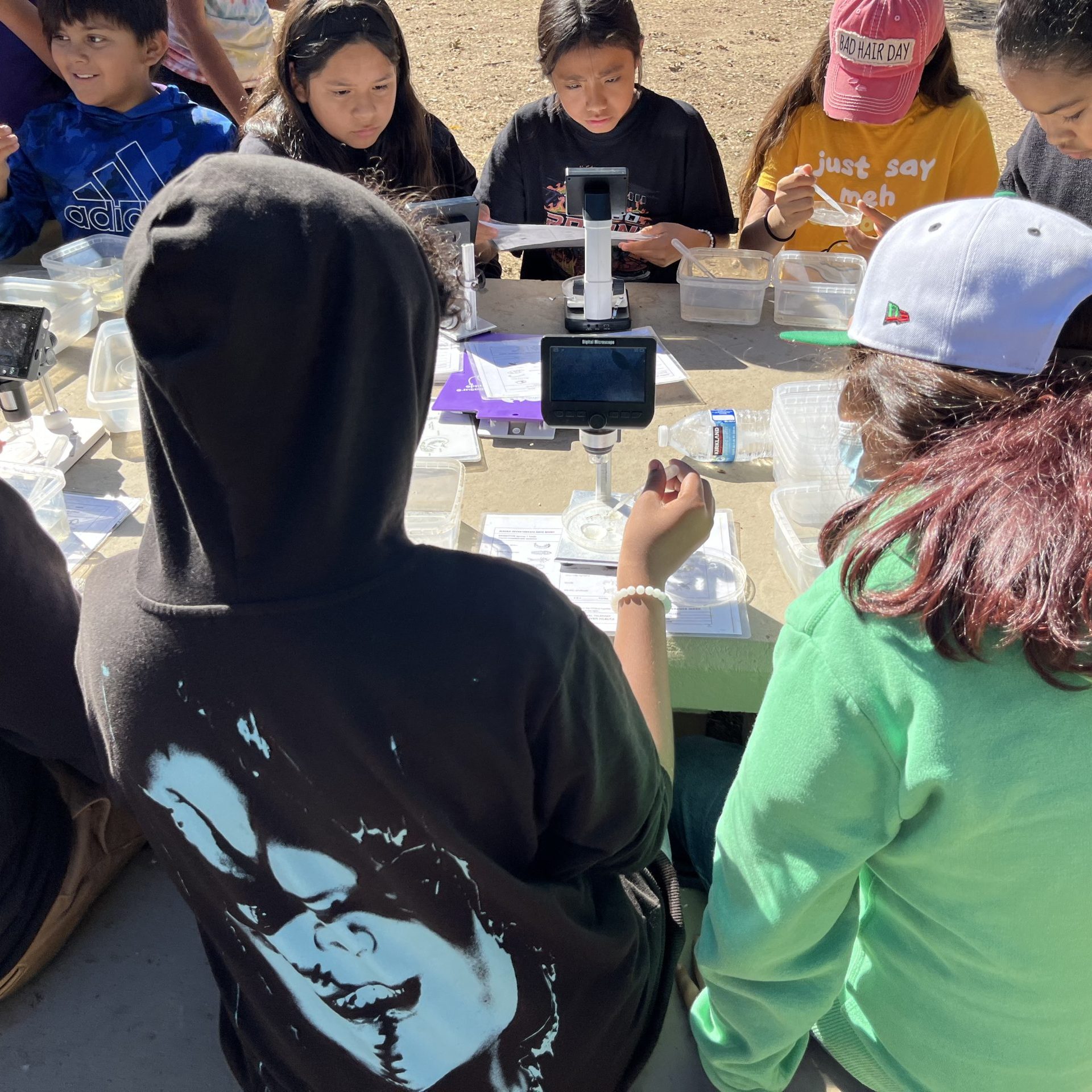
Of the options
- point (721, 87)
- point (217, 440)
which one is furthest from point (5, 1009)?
point (721, 87)

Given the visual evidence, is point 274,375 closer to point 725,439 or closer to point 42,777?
point 42,777

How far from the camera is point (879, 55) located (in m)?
2.29

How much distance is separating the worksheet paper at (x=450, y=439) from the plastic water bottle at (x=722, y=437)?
1.16 ft

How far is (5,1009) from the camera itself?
4.19 feet

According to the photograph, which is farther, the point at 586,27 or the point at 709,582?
the point at 586,27

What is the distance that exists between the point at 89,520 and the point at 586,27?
1.78 metres

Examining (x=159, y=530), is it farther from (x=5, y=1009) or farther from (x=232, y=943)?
(x=5, y=1009)

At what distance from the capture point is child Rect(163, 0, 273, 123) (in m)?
3.12

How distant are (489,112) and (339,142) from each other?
4.39m

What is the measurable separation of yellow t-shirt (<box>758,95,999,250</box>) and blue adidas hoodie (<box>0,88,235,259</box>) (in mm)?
1753

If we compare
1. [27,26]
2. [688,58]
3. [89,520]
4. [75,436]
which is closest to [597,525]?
[89,520]

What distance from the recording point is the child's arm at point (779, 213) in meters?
2.37

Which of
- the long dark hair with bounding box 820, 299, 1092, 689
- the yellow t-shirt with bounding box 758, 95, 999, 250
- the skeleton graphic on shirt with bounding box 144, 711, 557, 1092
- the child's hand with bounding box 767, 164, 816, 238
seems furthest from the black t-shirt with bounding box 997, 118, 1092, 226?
the skeleton graphic on shirt with bounding box 144, 711, 557, 1092

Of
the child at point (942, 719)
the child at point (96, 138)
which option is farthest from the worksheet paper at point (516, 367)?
the child at point (96, 138)
